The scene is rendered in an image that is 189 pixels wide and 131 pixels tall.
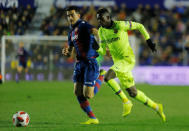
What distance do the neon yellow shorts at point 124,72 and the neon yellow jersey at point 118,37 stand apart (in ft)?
0.44

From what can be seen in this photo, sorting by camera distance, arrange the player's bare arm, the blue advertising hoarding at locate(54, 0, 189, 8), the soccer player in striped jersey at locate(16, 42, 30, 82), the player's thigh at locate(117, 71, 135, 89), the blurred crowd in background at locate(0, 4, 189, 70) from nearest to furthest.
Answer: the player's bare arm < the player's thigh at locate(117, 71, 135, 89) < the soccer player in striped jersey at locate(16, 42, 30, 82) < the blurred crowd in background at locate(0, 4, 189, 70) < the blue advertising hoarding at locate(54, 0, 189, 8)

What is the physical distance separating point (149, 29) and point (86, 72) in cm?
1482

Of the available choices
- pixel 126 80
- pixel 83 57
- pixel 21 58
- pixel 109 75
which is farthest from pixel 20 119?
pixel 21 58

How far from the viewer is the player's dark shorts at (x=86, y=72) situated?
23.7ft

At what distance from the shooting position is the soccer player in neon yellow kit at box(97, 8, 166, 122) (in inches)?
308

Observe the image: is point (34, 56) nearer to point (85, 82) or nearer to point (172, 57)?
point (172, 57)

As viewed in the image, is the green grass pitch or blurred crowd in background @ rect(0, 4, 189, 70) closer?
the green grass pitch

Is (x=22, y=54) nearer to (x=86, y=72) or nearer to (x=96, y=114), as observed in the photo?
(x=96, y=114)

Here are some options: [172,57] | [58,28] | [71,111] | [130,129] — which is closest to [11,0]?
[71,111]

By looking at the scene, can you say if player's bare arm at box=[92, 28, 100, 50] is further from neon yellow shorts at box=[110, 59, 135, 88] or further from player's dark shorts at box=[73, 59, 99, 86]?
neon yellow shorts at box=[110, 59, 135, 88]

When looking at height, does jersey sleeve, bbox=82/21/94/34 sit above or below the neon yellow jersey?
above

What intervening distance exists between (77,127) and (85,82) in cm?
73

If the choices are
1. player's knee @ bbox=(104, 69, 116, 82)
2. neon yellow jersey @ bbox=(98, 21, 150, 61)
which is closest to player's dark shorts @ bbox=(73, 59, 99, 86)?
player's knee @ bbox=(104, 69, 116, 82)

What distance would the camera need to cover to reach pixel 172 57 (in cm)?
2042
